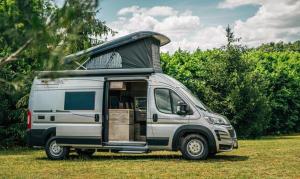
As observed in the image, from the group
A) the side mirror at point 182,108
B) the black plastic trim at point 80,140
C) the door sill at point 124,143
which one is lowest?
the door sill at point 124,143

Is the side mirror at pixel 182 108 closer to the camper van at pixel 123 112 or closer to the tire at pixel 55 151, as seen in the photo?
the camper van at pixel 123 112

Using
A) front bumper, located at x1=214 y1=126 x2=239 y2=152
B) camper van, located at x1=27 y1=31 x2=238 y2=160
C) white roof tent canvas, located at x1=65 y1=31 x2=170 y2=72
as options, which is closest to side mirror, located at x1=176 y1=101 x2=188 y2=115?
camper van, located at x1=27 y1=31 x2=238 y2=160

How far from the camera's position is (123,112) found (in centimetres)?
1494

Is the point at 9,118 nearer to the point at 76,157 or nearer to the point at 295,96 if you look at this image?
the point at 76,157

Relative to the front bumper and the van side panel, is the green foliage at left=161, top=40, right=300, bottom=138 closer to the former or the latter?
the front bumper

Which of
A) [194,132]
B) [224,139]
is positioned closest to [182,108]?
[194,132]

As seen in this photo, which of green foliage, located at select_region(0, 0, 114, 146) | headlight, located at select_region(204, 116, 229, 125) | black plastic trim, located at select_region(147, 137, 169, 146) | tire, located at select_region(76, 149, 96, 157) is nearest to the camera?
green foliage, located at select_region(0, 0, 114, 146)

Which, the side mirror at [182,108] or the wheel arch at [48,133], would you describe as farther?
the wheel arch at [48,133]

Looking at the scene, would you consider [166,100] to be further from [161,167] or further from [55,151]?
[55,151]

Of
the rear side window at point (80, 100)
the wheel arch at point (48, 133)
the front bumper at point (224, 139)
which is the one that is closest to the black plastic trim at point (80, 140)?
the wheel arch at point (48, 133)

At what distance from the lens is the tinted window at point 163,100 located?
1410cm

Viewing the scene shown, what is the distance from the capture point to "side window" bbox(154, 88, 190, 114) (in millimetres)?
14086

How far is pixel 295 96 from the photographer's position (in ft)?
89.0

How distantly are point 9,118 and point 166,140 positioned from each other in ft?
27.7
